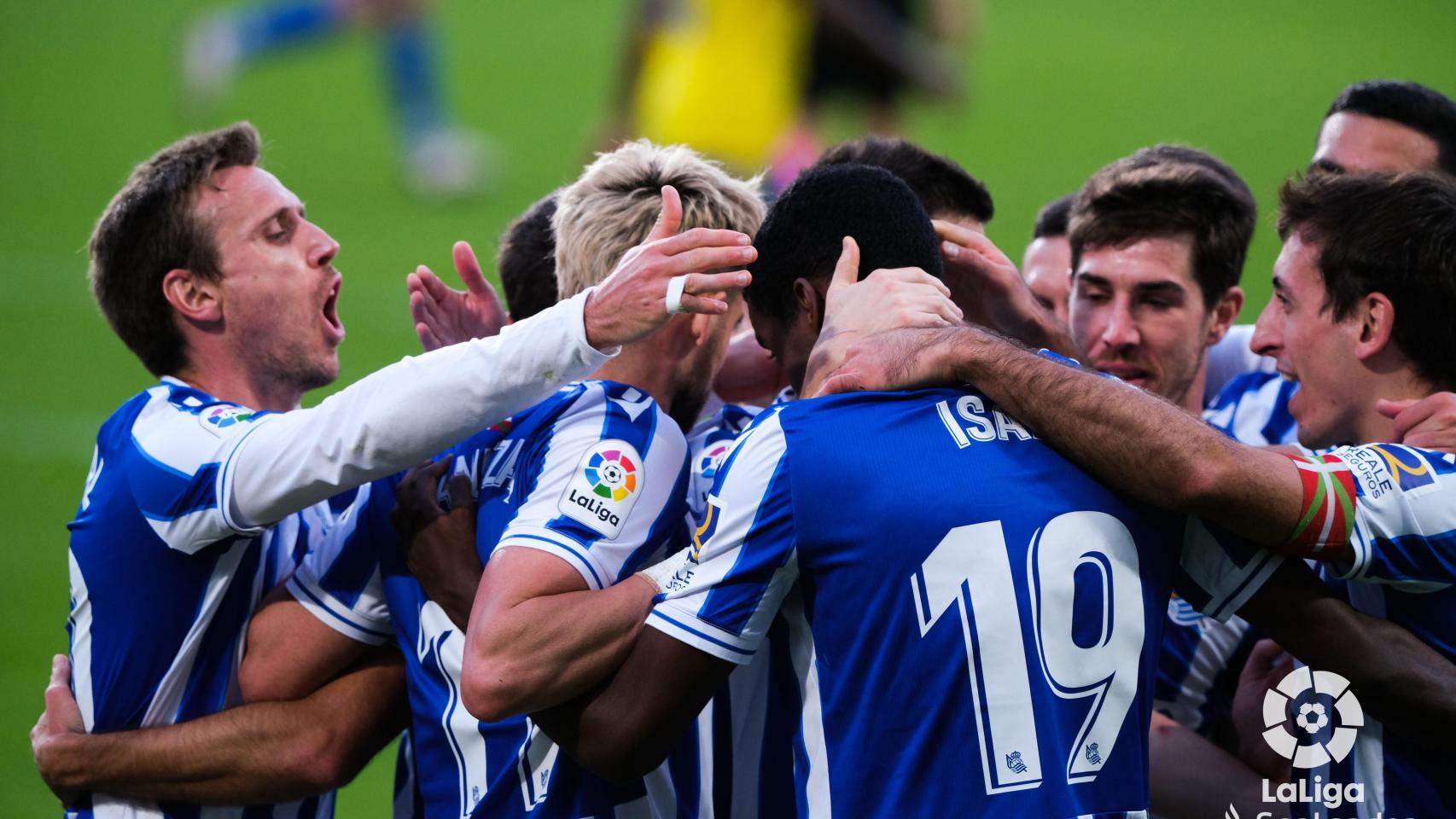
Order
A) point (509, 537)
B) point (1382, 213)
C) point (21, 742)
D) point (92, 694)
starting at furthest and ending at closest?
point (21, 742)
point (92, 694)
point (1382, 213)
point (509, 537)

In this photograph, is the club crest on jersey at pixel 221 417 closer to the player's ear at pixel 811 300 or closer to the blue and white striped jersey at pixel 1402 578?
the player's ear at pixel 811 300

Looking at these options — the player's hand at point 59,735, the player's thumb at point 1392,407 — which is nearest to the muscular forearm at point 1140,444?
the player's thumb at point 1392,407

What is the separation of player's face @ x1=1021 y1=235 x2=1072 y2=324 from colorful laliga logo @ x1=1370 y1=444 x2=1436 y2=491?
2385mm

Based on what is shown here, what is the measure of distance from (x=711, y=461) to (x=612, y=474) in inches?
19.9

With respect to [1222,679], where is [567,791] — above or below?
below

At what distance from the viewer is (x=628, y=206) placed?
3.40 meters

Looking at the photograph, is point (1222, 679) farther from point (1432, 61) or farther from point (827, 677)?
point (1432, 61)

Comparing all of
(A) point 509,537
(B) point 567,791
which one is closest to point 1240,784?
(B) point 567,791

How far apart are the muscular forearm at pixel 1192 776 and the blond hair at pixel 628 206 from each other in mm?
1575

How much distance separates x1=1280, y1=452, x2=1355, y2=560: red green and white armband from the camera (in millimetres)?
2783

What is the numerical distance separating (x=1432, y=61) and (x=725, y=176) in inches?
822

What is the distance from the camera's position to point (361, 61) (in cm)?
2291

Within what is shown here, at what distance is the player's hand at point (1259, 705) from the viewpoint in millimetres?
3371

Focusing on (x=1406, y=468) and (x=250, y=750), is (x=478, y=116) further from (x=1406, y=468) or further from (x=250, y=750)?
(x=1406, y=468)
